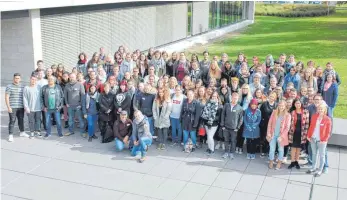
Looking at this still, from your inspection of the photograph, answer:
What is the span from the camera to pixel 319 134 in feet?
29.4

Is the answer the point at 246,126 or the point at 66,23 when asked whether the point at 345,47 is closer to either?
the point at 66,23

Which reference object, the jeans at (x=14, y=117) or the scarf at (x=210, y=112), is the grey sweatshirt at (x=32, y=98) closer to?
the jeans at (x=14, y=117)

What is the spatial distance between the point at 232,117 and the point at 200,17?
79.1 feet

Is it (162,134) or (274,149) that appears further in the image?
(162,134)

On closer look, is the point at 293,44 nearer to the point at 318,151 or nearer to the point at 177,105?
the point at 177,105

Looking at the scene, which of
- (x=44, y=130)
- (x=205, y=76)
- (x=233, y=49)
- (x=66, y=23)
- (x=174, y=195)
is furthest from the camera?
(x=233, y=49)

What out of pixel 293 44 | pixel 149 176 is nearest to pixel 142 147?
pixel 149 176

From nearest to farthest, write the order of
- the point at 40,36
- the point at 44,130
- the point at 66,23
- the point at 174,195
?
the point at 174,195
the point at 44,130
the point at 40,36
the point at 66,23

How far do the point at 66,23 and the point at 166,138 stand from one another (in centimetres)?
899

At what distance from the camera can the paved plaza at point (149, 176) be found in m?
8.41

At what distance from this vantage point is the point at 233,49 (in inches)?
1103

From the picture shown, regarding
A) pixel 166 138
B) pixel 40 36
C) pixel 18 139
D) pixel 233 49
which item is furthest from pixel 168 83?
pixel 233 49

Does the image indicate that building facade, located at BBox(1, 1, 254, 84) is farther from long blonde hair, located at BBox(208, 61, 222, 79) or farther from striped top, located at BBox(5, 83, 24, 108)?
long blonde hair, located at BBox(208, 61, 222, 79)

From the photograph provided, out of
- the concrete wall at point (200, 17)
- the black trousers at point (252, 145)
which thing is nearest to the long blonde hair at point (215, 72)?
the black trousers at point (252, 145)
